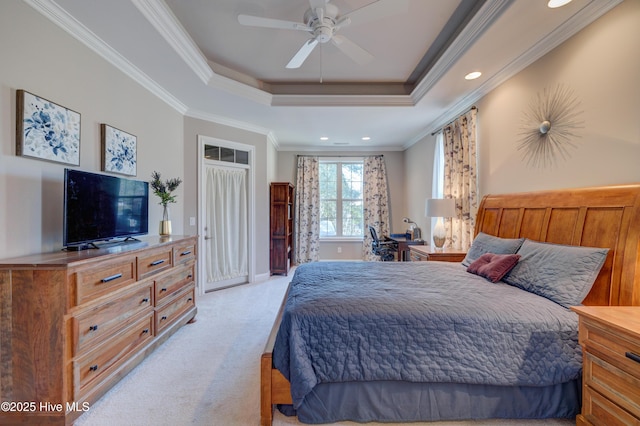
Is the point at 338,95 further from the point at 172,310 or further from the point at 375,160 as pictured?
the point at 172,310

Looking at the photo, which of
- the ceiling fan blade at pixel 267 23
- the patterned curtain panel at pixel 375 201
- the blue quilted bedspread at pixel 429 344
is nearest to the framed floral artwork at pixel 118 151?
the ceiling fan blade at pixel 267 23

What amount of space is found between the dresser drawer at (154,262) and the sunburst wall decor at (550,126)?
360 cm

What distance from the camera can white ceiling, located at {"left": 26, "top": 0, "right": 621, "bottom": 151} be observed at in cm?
207

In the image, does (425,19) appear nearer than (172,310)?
Yes

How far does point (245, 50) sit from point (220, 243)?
9.28 ft

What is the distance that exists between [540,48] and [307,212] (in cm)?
465

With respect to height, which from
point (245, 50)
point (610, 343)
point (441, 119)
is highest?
point (245, 50)

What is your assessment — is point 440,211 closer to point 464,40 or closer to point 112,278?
point 464,40

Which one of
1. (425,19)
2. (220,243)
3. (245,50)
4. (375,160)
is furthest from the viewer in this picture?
(375,160)

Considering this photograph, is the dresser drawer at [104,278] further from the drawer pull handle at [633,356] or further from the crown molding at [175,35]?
the drawer pull handle at [633,356]

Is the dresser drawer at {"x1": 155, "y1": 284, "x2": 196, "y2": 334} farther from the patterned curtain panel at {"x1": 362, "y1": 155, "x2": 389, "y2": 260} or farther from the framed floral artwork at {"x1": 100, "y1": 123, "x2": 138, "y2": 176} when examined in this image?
the patterned curtain panel at {"x1": 362, "y1": 155, "x2": 389, "y2": 260}

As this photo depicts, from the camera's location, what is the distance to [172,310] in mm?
2713

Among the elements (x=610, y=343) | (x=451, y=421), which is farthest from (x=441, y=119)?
(x=451, y=421)

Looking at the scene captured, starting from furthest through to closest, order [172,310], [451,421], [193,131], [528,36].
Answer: [193,131], [172,310], [528,36], [451,421]
